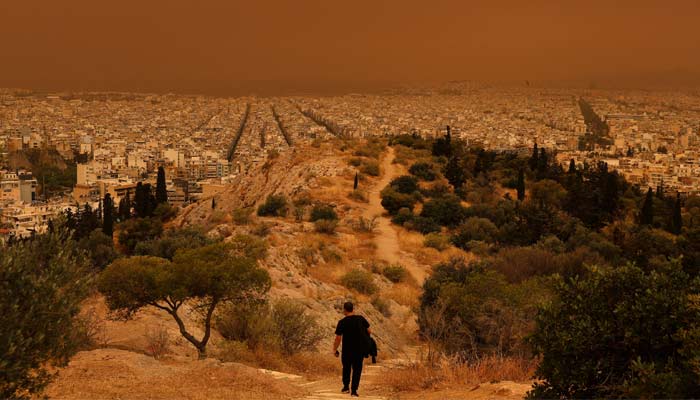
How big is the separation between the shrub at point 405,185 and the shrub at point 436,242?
495cm

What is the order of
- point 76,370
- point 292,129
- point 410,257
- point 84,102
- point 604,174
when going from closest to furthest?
1. point 76,370
2. point 410,257
3. point 604,174
4. point 292,129
5. point 84,102

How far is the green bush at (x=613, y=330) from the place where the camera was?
4.04 metres

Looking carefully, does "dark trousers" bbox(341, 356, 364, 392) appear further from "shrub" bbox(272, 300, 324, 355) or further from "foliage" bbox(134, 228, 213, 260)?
"foliage" bbox(134, 228, 213, 260)

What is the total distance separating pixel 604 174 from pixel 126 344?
24527 millimetres

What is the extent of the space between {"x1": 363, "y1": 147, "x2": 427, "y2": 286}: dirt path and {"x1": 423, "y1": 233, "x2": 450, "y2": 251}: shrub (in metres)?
0.84

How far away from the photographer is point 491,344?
27.6ft

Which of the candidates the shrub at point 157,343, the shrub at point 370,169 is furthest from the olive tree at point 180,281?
the shrub at point 370,169

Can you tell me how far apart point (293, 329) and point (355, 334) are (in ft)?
10.9

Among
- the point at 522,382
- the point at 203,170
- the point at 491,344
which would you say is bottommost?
the point at 203,170

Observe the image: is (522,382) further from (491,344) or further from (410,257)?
(410,257)

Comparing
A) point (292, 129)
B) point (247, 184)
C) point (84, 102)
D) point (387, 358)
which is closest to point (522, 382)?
point (387, 358)

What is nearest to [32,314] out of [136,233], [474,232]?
[474,232]

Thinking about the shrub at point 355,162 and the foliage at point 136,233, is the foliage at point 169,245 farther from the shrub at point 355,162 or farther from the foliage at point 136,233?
the shrub at point 355,162

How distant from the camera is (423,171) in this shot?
2705 centimetres
